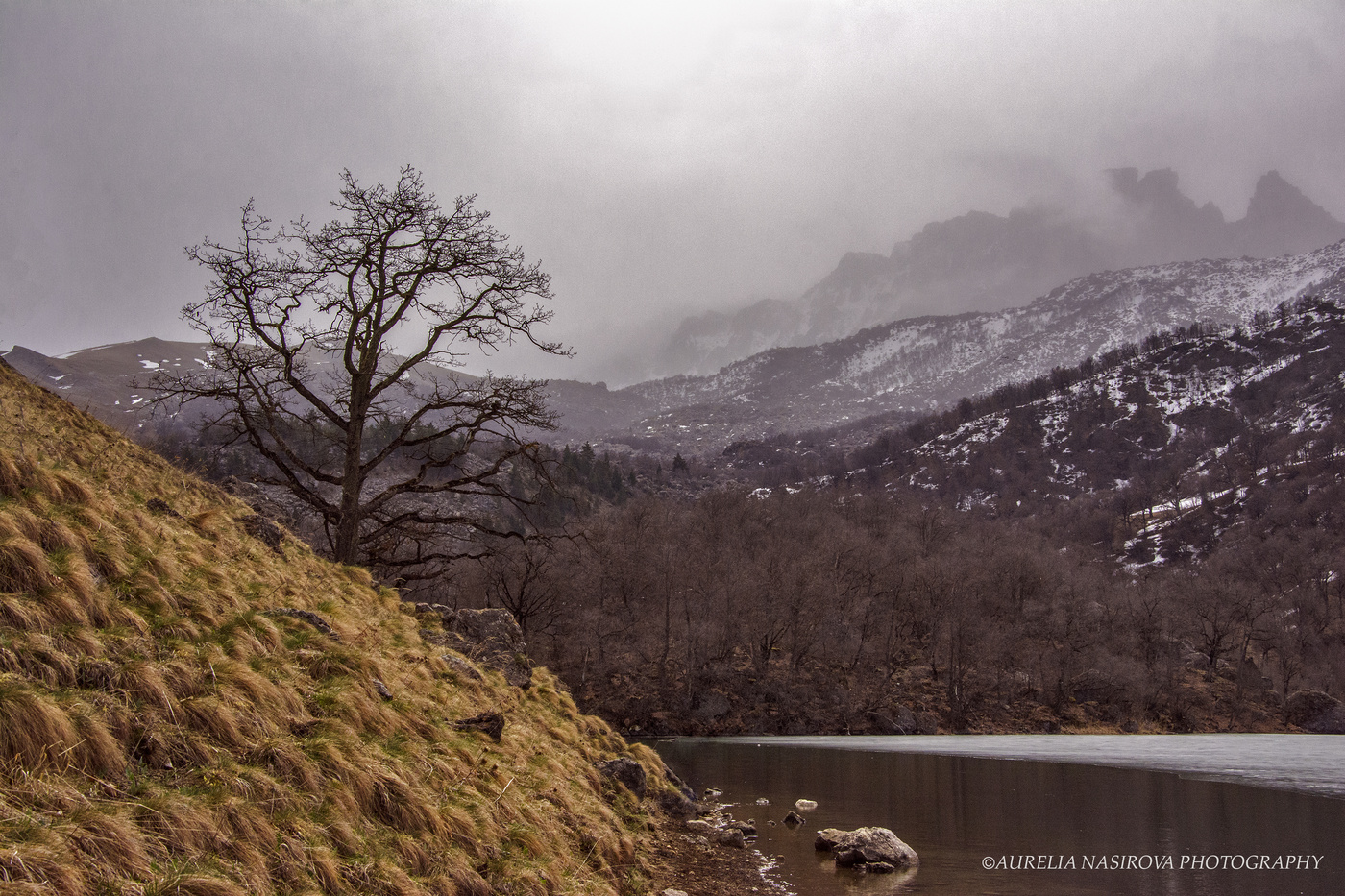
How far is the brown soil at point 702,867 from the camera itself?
44.5 ft

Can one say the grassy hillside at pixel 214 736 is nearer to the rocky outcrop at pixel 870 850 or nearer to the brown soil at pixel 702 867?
the brown soil at pixel 702 867

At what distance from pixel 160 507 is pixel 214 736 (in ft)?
21.0

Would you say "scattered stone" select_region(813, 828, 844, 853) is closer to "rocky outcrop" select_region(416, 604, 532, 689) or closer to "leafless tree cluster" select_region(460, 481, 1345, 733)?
"rocky outcrop" select_region(416, 604, 532, 689)

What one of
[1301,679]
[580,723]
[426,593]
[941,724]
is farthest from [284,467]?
[1301,679]

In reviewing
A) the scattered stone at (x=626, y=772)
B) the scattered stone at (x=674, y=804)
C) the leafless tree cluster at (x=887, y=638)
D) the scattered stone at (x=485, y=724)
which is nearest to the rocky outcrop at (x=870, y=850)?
the scattered stone at (x=674, y=804)

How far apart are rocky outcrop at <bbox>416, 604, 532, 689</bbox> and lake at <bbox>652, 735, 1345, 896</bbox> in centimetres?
715

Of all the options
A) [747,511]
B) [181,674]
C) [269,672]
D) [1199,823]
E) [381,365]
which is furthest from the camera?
[747,511]

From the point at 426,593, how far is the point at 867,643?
4782 centimetres

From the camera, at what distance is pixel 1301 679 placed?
8494 cm

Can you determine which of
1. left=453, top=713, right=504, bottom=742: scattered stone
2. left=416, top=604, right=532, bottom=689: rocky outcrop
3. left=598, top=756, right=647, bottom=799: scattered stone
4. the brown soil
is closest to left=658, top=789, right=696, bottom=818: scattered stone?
the brown soil

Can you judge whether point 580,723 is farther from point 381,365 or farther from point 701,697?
point 701,697

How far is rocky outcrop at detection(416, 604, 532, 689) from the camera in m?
16.9

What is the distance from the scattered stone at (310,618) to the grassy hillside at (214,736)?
0.14m

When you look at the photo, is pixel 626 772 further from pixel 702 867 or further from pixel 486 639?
pixel 486 639
